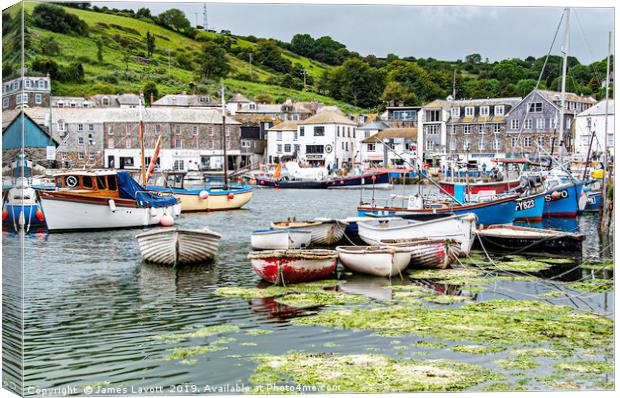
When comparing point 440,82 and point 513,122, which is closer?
point 440,82

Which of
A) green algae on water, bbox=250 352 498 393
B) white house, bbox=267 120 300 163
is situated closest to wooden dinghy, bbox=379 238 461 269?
green algae on water, bbox=250 352 498 393

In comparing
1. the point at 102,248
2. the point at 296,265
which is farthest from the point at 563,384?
the point at 102,248

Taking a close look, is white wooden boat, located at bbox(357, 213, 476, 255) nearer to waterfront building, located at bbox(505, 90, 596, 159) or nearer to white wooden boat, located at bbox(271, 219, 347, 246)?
white wooden boat, located at bbox(271, 219, 347, 246)

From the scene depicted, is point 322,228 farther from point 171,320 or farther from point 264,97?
point 171,320

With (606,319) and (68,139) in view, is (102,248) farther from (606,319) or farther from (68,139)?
(606,319)

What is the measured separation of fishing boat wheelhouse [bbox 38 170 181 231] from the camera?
85.4 feet

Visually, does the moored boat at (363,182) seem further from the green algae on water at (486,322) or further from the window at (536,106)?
the green algae on water at (486,322)

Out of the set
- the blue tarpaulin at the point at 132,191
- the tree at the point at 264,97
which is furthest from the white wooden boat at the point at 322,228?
the blue tarpaulin at the point at 132,191

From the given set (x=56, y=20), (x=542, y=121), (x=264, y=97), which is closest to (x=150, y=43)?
(x=56, y=20)

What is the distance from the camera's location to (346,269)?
57.6ft

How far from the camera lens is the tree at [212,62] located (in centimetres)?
1606

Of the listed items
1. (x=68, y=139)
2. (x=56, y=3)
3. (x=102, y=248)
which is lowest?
(x=102, y=248)

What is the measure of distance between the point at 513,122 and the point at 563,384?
907 inches

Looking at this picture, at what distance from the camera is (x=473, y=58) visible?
576 inches
